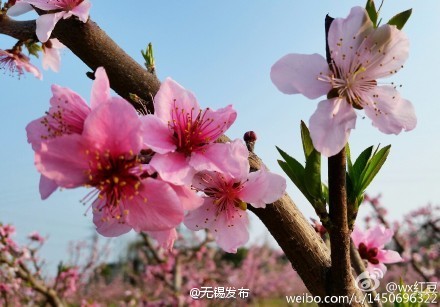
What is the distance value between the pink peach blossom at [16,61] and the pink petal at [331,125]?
4.82ft

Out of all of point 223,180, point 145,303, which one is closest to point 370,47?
point 223,180

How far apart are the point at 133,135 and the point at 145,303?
5944 millimetres

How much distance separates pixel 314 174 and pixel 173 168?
13.3 inches

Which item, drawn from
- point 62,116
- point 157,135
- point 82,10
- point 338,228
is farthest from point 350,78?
point 82,10

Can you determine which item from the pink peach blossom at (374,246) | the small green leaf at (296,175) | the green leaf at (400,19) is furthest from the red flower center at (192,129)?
the pink peach blossom at (374,246)

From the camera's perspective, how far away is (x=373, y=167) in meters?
1.02

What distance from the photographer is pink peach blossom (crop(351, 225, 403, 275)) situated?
5.04ft

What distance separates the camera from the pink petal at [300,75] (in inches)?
35.0

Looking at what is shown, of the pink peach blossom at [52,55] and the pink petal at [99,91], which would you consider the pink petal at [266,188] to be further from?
the pink peach blossom at [52,55]

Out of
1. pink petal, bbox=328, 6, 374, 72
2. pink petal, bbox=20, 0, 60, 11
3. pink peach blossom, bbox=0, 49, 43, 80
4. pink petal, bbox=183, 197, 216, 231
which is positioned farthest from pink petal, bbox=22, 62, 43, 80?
pink petal, bbox=328, 6, 374, 72

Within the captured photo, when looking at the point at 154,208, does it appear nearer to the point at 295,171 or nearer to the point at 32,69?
the point at 295,171

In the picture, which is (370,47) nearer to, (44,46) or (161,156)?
(161,156)

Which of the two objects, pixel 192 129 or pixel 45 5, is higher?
pixel 45 5

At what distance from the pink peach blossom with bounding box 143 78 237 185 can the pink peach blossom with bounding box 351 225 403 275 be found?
879 millimetres
